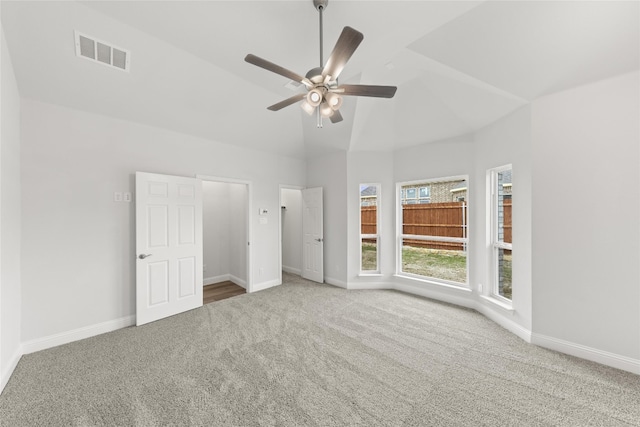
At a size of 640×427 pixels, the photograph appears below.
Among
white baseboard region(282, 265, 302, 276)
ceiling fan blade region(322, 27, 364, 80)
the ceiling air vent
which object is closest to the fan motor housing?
ceiling fan blade region(322, 27, 364, 80)

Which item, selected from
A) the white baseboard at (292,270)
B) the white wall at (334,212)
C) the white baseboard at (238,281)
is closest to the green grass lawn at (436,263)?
the white wall at (334,212)

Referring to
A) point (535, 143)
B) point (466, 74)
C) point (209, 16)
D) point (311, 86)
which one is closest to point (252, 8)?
point (209, 16)

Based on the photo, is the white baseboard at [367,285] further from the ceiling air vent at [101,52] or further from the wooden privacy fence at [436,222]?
the ceiling air vent at [101,52]

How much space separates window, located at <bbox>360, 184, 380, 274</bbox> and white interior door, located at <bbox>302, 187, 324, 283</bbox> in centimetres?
87

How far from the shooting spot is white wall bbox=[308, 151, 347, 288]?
4.82 m

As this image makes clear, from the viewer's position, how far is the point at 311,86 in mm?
1962

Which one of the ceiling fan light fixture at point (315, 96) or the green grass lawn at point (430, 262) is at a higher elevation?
the ceiling fan light fixture at point (315, 96)

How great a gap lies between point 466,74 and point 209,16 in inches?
109

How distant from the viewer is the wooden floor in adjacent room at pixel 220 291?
428cm

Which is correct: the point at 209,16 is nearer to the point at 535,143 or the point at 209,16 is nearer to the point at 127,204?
the point at 127,204

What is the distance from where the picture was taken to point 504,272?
3.41 meters

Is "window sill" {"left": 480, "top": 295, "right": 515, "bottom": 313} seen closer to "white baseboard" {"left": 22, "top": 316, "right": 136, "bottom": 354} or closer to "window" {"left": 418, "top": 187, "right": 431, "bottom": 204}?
"window" {"left": 418, "top": 187, "right": 431, "bottom": 204}

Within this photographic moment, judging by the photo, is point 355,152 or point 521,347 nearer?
point 521,347

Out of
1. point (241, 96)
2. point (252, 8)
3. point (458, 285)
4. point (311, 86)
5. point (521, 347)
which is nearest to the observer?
point (311, 86)
